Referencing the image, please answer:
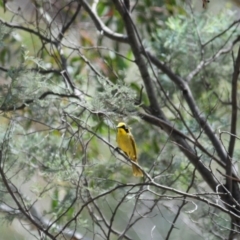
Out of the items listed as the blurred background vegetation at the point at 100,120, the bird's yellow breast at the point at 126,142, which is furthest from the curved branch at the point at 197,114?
the bird's yellow breast at the point at 126,142

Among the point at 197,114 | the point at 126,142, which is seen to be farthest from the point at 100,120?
the point at 197,114

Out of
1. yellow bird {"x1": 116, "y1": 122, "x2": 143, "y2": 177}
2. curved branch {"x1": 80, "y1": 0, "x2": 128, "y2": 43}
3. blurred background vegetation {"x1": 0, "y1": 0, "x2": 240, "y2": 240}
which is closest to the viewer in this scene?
blurred background vegetation {"x1": 0, "y1": 0, "x2": 240, "y2": 240}

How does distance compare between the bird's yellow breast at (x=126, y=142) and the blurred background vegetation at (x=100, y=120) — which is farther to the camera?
the bird's yellow breast at (x=126, y=142)

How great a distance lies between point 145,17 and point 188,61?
1.56 feet

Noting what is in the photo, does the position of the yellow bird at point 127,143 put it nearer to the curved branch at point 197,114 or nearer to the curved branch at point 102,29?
the curved branch at point 197,114

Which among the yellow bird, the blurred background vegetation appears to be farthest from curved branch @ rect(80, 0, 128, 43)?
the yellow bird

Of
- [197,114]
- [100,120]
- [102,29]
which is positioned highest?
[102,29]

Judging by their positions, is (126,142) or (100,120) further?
(126,142)

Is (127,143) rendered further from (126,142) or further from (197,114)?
(197,114)

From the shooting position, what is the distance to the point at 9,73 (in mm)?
1696

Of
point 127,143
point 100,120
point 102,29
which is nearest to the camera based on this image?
point 100,120

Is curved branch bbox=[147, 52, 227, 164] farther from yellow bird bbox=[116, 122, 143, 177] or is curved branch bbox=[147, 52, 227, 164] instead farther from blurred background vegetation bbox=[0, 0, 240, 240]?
yellow bird bbox=[116, 122, 143, 177]

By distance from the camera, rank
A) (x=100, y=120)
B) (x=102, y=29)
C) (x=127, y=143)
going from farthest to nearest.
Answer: (x=102, y=29) < (x=127, y=143) < (x=100, y=120)

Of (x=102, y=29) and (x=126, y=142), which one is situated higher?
(x=102, y=29)
